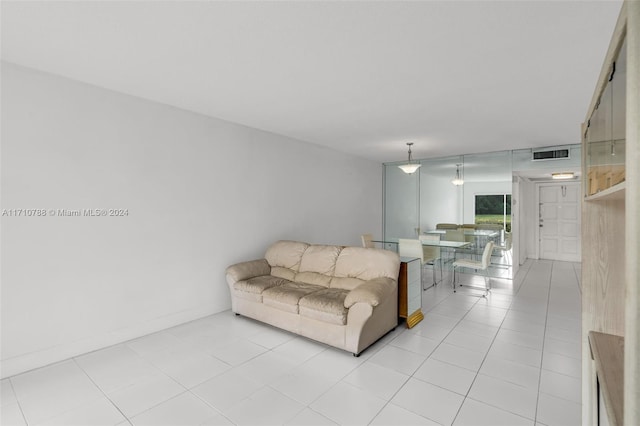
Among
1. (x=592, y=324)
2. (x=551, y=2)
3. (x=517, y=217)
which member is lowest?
(x=592, y=324)

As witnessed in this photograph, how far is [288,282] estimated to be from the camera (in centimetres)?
414

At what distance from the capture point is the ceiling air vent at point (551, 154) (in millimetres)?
5832

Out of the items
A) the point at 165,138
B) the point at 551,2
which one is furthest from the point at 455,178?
the point at 165,138

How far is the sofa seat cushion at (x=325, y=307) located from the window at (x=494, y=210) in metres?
4.68

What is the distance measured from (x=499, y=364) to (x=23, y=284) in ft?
14.3

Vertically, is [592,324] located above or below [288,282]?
above

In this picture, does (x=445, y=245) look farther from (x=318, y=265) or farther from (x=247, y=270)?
(x=247, y=270)

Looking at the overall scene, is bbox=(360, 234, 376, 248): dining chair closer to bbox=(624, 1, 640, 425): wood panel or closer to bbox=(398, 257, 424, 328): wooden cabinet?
bbox=(398, 257, 424, 328): wooden cabinet

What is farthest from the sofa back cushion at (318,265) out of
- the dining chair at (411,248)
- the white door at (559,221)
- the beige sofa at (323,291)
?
the white door at (559,221)

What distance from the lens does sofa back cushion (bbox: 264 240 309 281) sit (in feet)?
14.4

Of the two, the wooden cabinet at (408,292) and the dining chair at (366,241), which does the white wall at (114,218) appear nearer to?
the dining chair at (366,241)

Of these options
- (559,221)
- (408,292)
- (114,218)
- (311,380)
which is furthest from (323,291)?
(559,221)

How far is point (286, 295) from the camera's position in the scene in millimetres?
3549

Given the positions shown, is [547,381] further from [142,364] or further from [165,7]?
[165,7]
